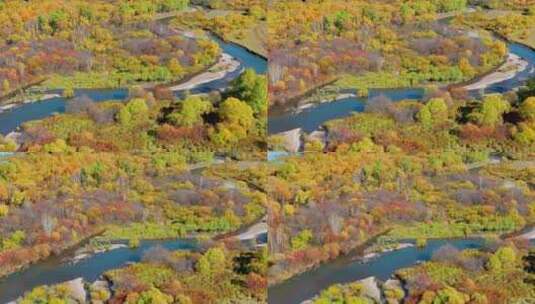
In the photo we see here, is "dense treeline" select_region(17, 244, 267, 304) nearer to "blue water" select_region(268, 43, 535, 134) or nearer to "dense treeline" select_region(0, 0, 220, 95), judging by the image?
"blue water" select_region(268, 43, 535, 134)

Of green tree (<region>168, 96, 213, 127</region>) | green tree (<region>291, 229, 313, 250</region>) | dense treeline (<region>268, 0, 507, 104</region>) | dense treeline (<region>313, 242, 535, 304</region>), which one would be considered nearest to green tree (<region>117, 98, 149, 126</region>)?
green tree (<region>168, 96, 213, 127</region>)

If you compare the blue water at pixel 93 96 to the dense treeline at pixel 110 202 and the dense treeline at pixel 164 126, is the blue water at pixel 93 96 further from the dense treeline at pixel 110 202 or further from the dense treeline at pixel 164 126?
the dense treeline at pixel 110 202

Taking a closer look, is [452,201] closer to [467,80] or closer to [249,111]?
[467,80]

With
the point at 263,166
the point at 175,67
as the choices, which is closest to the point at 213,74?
the point at 175,67

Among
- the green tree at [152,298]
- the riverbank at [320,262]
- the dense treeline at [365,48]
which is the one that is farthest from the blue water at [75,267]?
the dense treeline at [365,48]

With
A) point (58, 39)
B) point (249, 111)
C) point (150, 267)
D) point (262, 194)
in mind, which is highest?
point (58, 39)

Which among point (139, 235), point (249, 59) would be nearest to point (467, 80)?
point (249, 59)

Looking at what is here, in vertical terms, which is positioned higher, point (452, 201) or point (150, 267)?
point (452, 201)

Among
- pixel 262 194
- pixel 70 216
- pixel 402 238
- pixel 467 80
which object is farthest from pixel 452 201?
pixel 70 216
